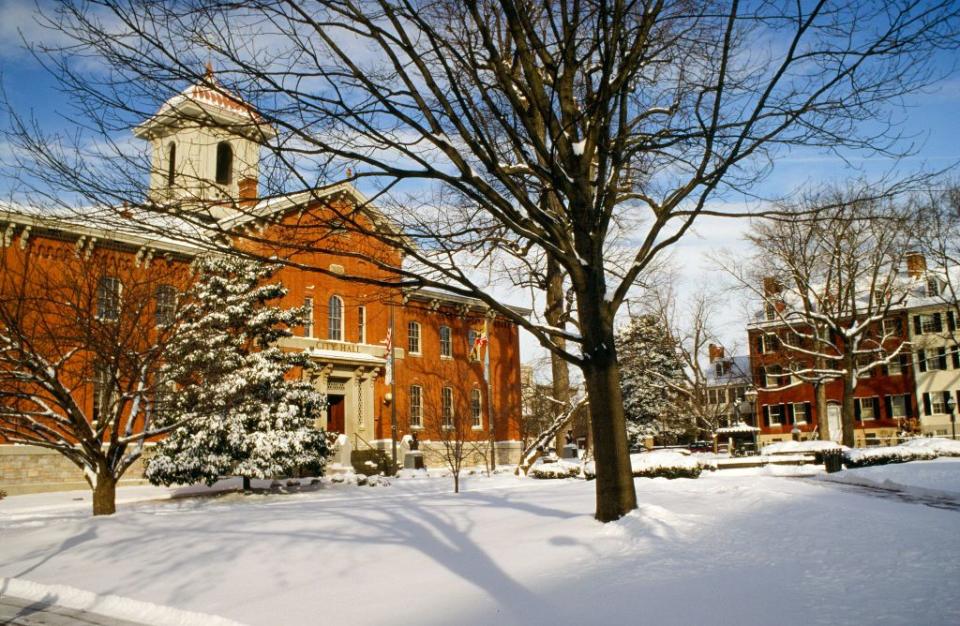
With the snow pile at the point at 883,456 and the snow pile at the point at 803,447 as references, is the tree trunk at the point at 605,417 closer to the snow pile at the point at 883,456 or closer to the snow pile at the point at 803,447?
the snow pile at the point at 883,456

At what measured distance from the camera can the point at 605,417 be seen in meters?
7.71

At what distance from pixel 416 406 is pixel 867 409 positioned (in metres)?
34.8

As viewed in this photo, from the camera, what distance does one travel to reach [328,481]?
23.3 metres

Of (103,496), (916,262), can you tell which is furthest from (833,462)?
(916,262)

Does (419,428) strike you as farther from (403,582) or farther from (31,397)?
(403,582)

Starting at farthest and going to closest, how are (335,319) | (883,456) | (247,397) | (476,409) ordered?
1. (476,409)
2. (335,319)
3. (883,456)
4. (247,397)

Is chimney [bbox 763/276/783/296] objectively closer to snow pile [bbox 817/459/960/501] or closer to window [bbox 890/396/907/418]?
snow pile [bbox 817/459/960/501]

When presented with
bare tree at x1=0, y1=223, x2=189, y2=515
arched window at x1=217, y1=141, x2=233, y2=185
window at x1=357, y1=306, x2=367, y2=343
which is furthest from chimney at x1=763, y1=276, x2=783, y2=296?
arched window at x1=217, y1=141, x2=233, y2=185

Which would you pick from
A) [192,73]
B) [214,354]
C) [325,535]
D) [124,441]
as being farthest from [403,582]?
[214,354]

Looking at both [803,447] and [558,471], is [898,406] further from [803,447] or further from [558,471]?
[558,471]

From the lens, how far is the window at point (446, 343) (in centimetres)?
3747

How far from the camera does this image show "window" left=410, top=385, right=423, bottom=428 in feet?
114

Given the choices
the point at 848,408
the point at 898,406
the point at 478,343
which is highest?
the point at 478,343

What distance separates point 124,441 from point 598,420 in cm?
974
